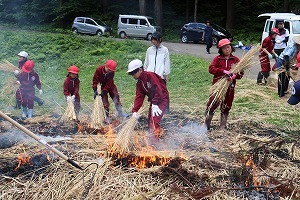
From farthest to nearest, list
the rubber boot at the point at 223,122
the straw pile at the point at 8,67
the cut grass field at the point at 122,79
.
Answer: the straw pile at the point at 8,67 → the cut grass field at the point at 122,79 → the rubber boot at the point at 223,122

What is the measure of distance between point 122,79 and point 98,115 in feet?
19.8

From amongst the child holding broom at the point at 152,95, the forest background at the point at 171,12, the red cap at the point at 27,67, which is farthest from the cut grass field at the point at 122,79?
the forest background at the point at 171,12

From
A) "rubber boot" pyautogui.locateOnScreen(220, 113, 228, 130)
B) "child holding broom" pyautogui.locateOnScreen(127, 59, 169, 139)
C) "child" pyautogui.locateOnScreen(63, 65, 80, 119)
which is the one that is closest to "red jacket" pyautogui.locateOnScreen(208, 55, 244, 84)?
"rubber boot" pyautogui.locateOnScreen(220, 113, 228, 130)

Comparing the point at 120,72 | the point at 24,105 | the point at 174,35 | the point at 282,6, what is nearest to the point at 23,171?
the point at 24,105

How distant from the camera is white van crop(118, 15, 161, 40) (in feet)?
83.4

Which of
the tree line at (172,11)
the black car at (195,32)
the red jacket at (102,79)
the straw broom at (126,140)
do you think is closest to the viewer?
the straw broom at (126,140)

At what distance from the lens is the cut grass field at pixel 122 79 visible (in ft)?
25.1

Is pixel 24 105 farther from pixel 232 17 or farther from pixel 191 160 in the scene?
pixel 232 17

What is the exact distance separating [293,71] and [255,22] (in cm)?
2023

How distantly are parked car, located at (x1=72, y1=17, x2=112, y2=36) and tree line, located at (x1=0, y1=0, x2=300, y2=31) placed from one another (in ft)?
6.84

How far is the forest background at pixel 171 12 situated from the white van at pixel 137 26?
197 centimetres

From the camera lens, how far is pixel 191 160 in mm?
4785

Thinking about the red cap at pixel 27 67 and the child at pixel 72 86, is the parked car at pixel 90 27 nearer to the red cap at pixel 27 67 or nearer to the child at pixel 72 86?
the red cap at pixel 27 67

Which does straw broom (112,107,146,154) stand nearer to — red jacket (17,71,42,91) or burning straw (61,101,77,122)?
burning straw (61,101,77,122)
